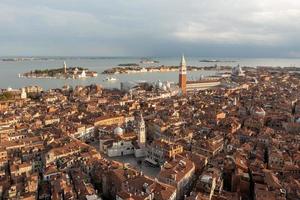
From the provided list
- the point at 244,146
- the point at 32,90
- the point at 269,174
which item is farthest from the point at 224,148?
the point at 32,90

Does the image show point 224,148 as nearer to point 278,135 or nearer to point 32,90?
point 278,135

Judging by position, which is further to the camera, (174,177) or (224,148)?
(224,148)

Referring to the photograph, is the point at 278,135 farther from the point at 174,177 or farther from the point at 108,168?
the point at 108,168

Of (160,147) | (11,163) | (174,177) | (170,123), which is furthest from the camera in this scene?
(170,123)

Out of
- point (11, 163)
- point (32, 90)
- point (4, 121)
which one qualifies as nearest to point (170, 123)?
point (11, 163)

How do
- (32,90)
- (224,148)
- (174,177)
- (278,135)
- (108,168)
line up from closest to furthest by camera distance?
1. (174,177)
2. (108,168)
3. (224,148)
4. (278,135)
5. (32,90)

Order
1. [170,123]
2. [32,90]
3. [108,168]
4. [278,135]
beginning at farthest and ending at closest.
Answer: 1. [32,90]
2. [170,123]
3. [278,135]
4. [108,168]
